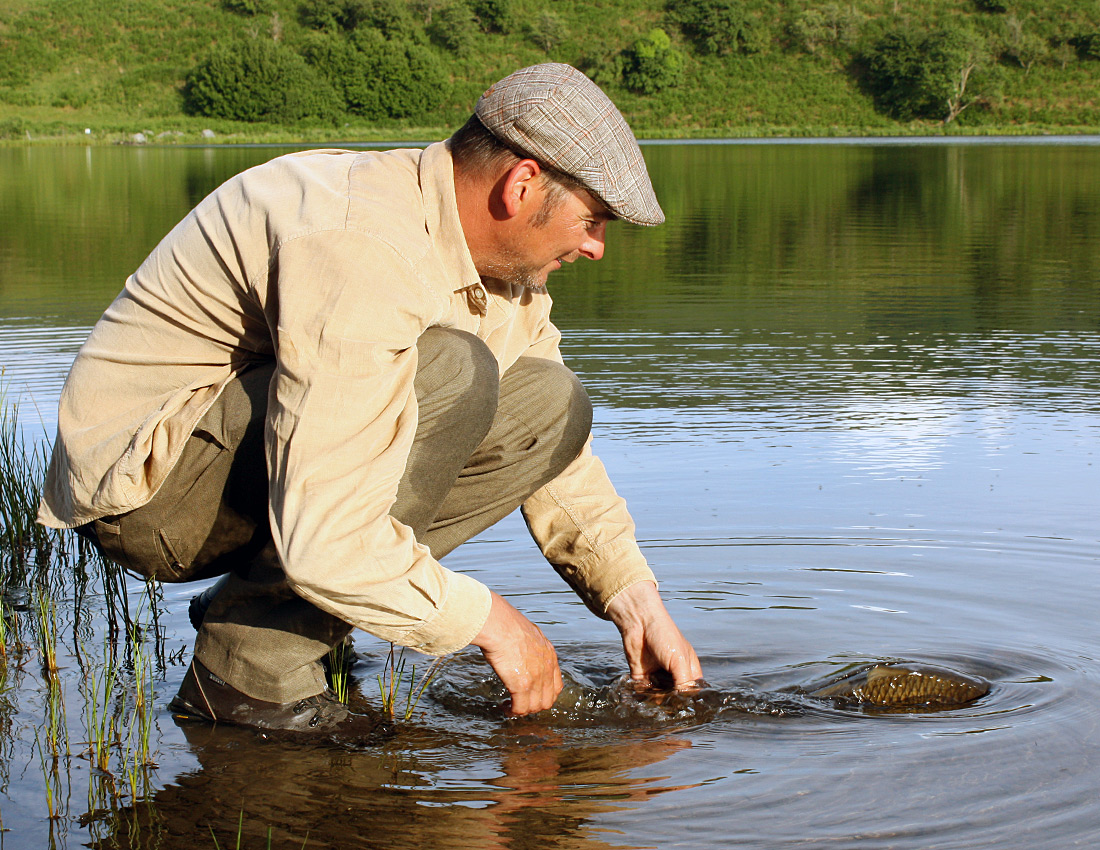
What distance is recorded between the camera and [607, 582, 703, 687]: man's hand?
2.77 metres

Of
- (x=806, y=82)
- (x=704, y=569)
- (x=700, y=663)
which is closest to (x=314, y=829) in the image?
(x=700, y=663)

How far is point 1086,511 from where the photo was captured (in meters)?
4.19

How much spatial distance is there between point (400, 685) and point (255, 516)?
645mm

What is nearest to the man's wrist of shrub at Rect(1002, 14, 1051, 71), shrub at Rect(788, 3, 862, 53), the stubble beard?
the stubble beard

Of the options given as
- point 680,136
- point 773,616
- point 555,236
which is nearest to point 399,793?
point 555,236

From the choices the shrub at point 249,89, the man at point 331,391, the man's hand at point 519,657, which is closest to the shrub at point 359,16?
the shrub at point 249,89

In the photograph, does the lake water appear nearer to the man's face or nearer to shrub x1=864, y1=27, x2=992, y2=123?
the man's face

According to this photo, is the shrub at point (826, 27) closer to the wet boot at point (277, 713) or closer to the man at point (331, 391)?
the man at point (331, 391)

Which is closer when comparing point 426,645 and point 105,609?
point 426,645

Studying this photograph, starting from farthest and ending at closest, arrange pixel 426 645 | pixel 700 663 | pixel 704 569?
pixel 704 569 → pixel 700 663 → pixel 426 645

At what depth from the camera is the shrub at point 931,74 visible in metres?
65.1

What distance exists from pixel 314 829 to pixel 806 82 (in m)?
71.8

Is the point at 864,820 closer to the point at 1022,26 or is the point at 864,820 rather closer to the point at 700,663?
the point at 700,663

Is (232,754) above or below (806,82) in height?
below
